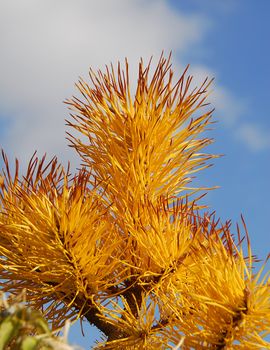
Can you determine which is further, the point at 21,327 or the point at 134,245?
the point at 134,245

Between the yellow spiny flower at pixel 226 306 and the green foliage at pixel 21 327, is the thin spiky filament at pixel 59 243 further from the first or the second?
the green foliage at pixel 21 327

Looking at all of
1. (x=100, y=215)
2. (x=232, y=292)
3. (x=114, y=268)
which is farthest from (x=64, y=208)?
(x=232, y=292)

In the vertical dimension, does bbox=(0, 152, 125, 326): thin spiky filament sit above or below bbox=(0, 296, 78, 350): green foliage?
above

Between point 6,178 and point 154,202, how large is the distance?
39 cm

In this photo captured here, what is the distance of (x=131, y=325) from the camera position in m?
1.61

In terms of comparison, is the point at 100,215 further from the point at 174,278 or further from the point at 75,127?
the point at 75,127

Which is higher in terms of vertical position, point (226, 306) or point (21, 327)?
point (226, 306)

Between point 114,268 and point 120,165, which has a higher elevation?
point 120,165

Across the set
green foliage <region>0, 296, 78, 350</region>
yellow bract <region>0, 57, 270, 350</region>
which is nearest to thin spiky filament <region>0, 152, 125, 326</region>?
yellow bract <region>0, 57, 270, 350</region>

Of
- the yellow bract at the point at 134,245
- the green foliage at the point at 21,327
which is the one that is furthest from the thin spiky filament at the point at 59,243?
the green foliage at the point at 21,327

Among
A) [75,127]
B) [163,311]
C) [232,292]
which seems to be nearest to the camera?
[232,292]

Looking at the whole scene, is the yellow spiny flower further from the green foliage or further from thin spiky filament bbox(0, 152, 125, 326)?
the green foliage

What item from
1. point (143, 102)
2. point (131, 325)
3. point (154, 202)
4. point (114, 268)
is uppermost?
point (143, 102)

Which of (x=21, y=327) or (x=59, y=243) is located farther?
(x=59, y=243)
